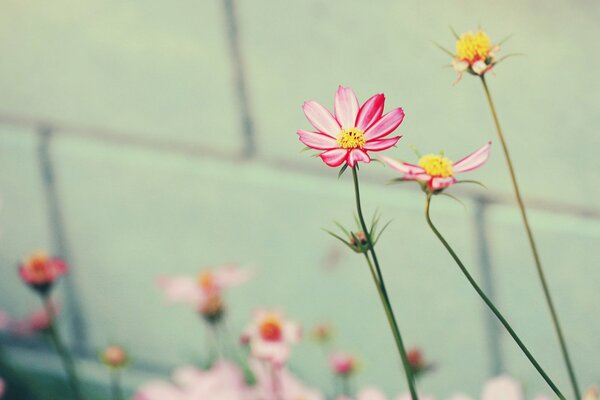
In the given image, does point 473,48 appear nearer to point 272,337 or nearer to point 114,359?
point 272,337

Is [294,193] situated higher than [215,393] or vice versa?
[294,193]

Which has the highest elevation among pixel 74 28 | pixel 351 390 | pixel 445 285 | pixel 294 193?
pixel 74 28

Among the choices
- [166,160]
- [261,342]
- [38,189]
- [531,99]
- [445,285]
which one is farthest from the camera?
[38,189]

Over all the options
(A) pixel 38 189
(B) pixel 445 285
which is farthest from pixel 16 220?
(B) pixel 445 285

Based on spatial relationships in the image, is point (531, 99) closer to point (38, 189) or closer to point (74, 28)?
point (74, 28)

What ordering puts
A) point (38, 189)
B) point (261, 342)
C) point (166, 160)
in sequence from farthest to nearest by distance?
point (38, 189) < point (166, 160) < point (261, 342)

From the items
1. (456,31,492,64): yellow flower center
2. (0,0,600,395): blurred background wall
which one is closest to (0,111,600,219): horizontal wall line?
(0,0,600,395): blurred background wall

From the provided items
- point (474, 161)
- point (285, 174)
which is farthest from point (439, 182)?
point (285, 174)

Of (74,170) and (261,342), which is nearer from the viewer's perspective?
(261,342)

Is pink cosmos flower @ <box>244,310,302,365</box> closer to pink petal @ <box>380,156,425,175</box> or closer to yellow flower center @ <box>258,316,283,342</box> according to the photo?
yellow flower center @ <box>258,316,283,342</box>
